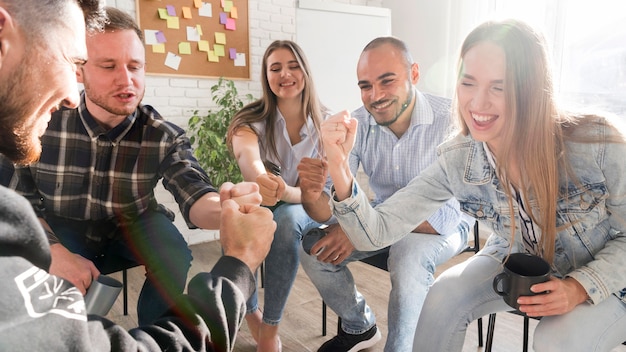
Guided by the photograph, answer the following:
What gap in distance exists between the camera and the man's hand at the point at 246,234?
32.8 inches

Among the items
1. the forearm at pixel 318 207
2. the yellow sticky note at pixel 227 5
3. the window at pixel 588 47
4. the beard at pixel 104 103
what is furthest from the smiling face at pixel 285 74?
the window at pixel 588 47

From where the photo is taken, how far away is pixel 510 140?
3.64ft

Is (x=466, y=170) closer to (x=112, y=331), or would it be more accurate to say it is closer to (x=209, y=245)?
(x=112, y=331)

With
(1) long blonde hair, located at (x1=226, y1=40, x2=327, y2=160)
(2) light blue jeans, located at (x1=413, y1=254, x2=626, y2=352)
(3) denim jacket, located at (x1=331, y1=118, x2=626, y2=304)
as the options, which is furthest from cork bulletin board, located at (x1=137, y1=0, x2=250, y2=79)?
(2) light blue jeans, located at (x1=413, y1=254, x2=626, y2=352)

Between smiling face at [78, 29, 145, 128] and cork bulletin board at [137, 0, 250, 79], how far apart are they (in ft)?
5.36

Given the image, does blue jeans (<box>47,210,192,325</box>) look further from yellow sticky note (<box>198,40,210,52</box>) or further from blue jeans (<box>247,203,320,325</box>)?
yellow sticky note (<box>198,40,210,52</box>)

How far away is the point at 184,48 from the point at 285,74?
1.47 metres

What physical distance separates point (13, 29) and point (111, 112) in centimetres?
92

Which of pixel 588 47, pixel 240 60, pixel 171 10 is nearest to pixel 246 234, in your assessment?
pixel 171 10

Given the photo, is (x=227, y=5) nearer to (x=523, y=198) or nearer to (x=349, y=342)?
(x=349, y=342)

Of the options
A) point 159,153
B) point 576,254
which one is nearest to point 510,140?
point 576,254

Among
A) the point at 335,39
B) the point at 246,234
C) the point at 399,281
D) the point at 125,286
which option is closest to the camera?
the point at 246,234

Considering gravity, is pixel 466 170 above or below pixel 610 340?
above

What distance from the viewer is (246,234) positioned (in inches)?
33.4
